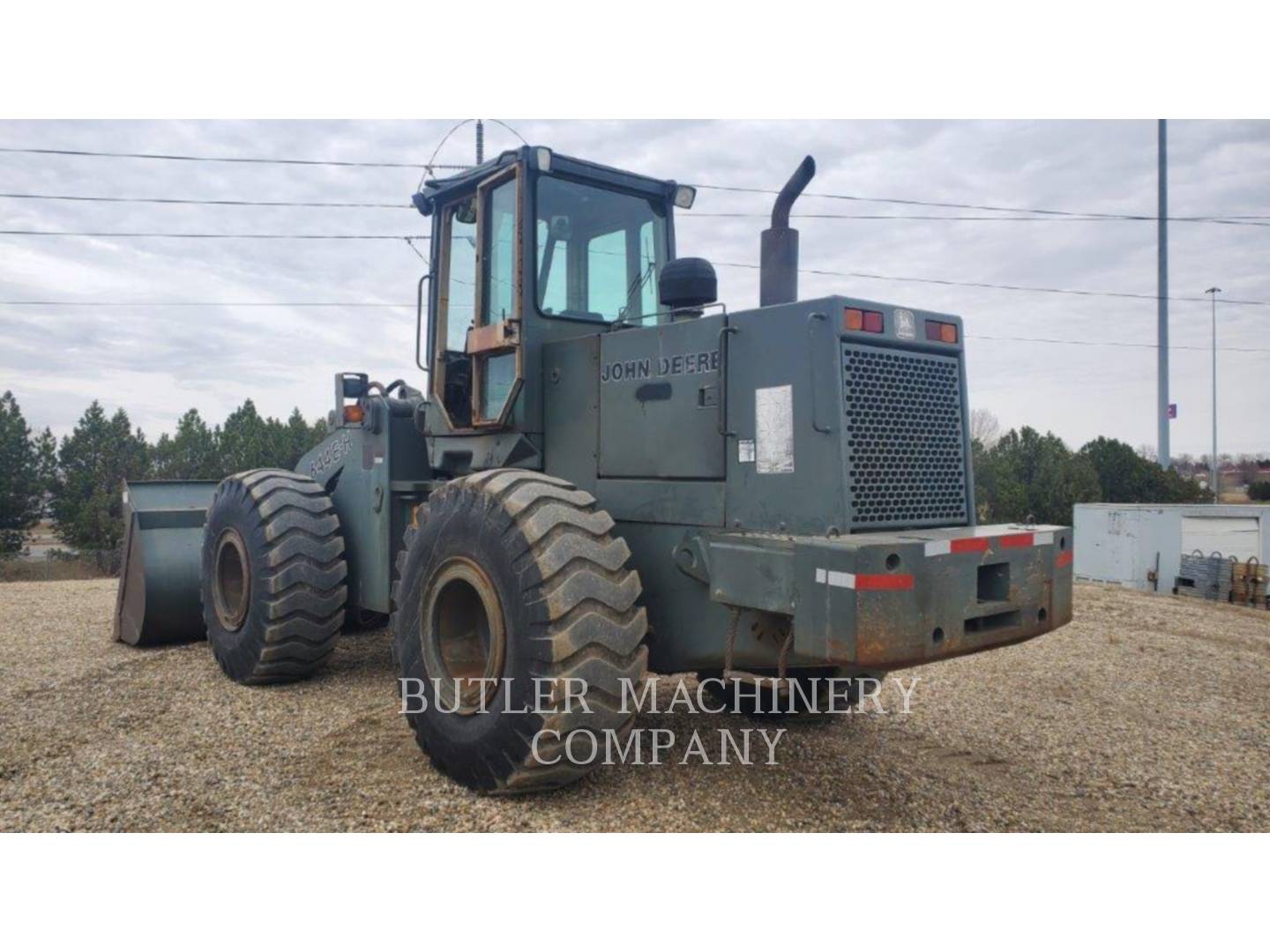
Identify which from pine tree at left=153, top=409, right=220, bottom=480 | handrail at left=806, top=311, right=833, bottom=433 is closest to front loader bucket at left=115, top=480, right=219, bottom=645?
handrail at left=806, top=311, right=833, bottom=433

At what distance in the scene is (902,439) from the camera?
4.36 m

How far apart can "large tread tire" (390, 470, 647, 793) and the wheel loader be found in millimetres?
12

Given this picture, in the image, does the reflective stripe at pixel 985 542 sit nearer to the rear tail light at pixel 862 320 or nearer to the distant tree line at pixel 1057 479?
the rear tail light at pixel 862 320

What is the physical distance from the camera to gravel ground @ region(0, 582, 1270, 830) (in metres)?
4.28

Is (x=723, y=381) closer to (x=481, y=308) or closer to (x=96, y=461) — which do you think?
(x=481, y=308)

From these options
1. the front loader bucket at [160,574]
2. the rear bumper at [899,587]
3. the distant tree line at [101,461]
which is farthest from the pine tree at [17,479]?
the rear bumper at [899,587]

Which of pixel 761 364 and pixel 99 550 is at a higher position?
pixel 761 364

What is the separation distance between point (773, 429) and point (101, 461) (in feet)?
102

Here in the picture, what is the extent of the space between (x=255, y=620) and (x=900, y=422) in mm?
4567

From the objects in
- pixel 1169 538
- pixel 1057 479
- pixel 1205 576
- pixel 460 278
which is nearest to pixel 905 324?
pixel 460 278

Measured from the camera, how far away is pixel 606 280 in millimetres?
5832

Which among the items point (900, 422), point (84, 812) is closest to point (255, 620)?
point (84, 812)

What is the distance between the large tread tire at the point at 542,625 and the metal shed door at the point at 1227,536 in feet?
49.0

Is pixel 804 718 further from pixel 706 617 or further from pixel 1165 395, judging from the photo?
pixel 1165 395
